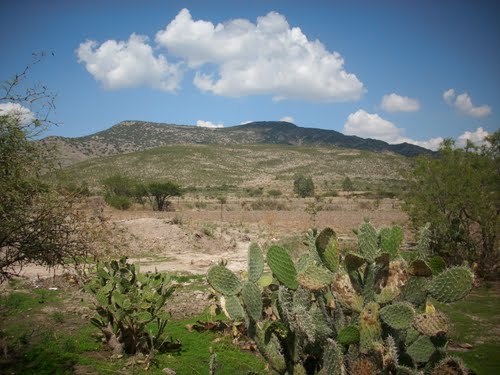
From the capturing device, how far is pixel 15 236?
6555 millimetres

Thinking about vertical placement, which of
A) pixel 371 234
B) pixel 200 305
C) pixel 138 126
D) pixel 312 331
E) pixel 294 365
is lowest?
pixel 200 305

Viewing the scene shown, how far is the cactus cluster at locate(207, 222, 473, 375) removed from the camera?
130 inches

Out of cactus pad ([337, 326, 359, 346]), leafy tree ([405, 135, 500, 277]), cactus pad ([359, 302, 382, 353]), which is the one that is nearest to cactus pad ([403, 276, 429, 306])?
cactus pad ([359, 302, 382, 353])

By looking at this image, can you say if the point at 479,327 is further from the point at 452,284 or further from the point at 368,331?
the point at 368,331

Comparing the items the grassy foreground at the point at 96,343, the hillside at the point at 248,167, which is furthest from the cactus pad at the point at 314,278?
the hillside at the point at 248,167

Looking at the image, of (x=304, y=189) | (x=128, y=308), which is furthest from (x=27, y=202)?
(x=304, y=189)

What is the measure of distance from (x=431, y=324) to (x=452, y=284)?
1.33ft

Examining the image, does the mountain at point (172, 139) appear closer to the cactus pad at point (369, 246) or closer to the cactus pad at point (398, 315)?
the cactus pad at point (369, 246)

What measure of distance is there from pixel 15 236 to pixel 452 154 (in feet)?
45.9

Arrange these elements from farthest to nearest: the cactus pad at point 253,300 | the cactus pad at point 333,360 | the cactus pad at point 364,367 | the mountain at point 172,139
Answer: the mountain at point 172,139, the cactus pad at point 253,300, the cactus pad at point 333,360, the cactus pad at point 364,367

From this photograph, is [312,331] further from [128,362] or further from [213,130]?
[213,130]

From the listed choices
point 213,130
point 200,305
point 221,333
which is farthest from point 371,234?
point 213,130

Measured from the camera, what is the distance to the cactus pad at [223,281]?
4375 mm

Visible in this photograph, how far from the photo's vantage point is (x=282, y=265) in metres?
3.77
